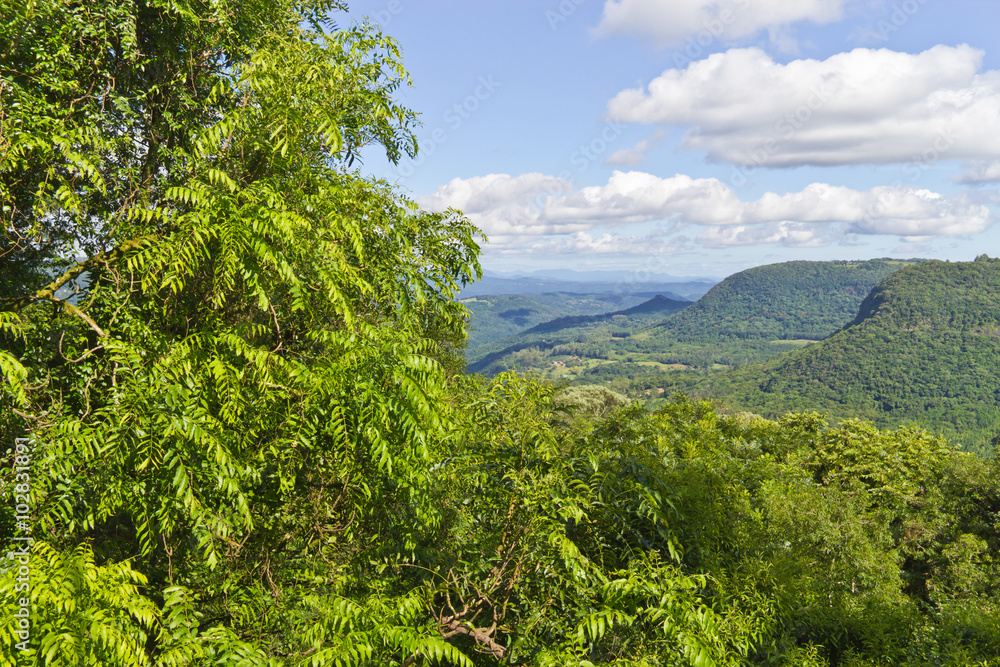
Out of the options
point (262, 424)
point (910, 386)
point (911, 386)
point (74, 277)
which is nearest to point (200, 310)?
point (74, 277)

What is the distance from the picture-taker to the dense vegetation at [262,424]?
3.39m

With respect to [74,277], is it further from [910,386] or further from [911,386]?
[911,386]

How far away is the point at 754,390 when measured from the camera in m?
191

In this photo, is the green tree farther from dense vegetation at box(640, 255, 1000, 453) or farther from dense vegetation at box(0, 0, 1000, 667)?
dense vegetation at box(640, 255, 1000, 453)

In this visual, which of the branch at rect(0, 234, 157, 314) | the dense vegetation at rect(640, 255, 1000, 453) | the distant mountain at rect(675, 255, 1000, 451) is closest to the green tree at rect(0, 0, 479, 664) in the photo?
the branch at rect(0, 234, 157, 314)

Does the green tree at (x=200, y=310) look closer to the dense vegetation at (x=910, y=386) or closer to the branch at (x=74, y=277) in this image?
the branch at (x=74, y=277)

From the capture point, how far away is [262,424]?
4219 mm

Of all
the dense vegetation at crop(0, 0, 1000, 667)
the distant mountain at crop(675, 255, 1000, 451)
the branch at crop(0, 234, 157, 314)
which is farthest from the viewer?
the distant mountain at crop(675, 255, 1000, 451)

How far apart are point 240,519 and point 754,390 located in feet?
697

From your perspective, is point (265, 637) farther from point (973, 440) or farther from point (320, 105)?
point (973, 440)

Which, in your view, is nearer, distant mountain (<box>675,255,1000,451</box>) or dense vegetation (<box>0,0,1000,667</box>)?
dense vegetation (<box>0,0,1000,667</box>)

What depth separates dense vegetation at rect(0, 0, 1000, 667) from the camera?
3395 millimetres

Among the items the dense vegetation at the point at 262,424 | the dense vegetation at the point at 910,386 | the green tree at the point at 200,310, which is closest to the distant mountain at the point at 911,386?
the dense vegetation at the point at 910,386

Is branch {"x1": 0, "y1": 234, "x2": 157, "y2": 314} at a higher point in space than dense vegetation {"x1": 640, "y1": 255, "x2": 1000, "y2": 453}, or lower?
higher
